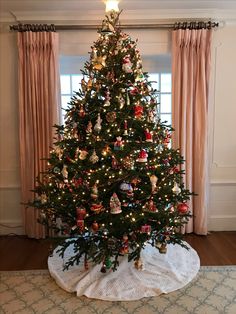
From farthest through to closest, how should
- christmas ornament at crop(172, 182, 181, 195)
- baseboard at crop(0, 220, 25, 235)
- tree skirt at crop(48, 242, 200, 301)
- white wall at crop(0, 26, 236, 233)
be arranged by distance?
baseboard at crop(0, 220, 25, 235), white wall at crop(0, 26, 236, 233), christmas ornament at crop(172, 182, 181, 195), tree skirt at crop(48, 242, 200, 301)

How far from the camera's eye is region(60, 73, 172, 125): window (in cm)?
353

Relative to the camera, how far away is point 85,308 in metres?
2.01

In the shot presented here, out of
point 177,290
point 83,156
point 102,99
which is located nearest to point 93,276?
point 177,290

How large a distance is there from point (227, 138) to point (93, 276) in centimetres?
224

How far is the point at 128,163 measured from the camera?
2.22 m

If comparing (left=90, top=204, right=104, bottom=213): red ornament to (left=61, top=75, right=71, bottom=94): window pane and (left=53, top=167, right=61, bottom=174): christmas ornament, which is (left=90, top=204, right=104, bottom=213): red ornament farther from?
(left=61, top=75, right=71, bottom=94): window pane

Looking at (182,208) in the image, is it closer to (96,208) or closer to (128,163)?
(128,163)

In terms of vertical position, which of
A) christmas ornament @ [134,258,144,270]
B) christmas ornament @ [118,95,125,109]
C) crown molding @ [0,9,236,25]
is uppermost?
crown molding @ [0,9,236,25]

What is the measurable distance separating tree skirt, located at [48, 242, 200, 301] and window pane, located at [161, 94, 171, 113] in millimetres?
1831

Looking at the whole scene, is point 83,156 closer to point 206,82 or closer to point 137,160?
point 137,160

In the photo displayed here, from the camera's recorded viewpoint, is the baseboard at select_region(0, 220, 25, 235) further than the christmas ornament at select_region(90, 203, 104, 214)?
Yes

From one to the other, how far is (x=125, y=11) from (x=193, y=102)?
1295 millimetres

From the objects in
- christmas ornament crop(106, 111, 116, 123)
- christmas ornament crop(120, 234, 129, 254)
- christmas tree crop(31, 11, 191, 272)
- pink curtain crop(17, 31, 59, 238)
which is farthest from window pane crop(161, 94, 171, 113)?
christmas ornament crop(120, 234, 129, 254)

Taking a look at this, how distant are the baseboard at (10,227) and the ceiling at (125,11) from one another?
241 cm
